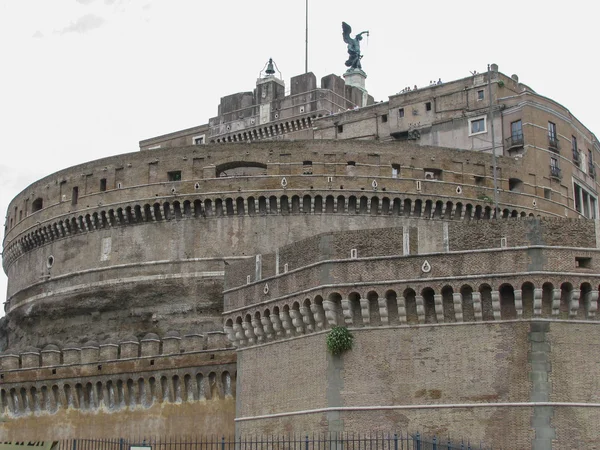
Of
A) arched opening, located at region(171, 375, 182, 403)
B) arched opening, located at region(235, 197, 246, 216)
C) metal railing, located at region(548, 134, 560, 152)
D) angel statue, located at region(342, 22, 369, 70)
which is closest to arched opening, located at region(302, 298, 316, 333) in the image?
arched opening, located at region(171, 375, 182, 403)

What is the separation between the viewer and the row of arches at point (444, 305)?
18406 millimetres

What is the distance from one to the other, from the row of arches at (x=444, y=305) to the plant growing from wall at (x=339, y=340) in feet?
0.64

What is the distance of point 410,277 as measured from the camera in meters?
19.2

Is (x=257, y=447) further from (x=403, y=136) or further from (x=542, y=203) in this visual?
(x=403, y=136)

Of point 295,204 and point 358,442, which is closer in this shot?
point 358,442

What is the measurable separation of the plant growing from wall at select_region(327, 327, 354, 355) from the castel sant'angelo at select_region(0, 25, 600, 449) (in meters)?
0.15

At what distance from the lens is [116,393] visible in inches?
1218

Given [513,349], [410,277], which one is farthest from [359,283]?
[513,349]

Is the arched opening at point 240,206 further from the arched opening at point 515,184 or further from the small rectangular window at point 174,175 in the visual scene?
the arched opening at point 515,184

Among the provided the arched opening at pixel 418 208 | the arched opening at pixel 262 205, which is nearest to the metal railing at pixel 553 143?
the arched opening at pixel 418 208

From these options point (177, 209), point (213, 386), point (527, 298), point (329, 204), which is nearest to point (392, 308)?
point (527, 298)

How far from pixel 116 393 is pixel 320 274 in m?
13.0

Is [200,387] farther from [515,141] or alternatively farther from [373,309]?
[515,141]

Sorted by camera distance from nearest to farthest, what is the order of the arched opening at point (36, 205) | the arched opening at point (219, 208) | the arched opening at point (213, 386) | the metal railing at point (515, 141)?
the arched opening at point (213, 386) < the arched opening at point (219, 208) < the metal railing at point (515, 141) < the arched opening at point (36, 205)
